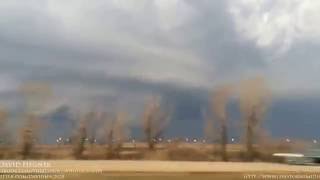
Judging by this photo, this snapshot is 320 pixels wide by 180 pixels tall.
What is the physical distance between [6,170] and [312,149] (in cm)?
3210

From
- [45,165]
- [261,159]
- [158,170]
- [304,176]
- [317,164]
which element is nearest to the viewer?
[304,176]

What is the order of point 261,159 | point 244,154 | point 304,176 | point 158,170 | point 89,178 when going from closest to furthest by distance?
point 89,178 < point 304,176 < point 158,170 < point 261,159 < point 244,154

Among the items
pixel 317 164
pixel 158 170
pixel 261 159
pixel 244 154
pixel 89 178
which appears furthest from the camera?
pixel 244 154

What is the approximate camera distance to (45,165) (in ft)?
164

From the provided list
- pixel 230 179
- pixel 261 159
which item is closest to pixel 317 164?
pixel 261 159

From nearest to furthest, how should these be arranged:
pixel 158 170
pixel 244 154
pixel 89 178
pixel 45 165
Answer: pixel 89 178
pixel 158 170
pixel 45 165
pixel 244 154

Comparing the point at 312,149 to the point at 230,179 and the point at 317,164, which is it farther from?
the point at 230,179

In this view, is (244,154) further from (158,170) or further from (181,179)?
(181,179)

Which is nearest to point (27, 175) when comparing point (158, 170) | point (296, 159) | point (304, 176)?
point (158, 170)

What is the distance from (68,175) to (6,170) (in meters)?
6.31

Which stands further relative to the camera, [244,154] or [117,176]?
[244,154]

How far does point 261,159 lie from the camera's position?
68.2m

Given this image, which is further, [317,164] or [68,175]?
[317,164]

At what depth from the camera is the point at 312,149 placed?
62.3 m
